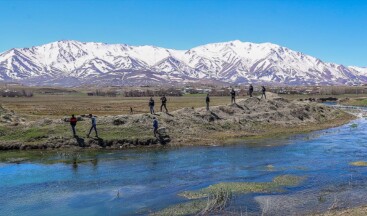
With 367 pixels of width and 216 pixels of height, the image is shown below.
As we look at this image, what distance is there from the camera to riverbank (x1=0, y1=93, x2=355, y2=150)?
162ft

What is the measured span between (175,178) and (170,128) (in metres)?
21.5

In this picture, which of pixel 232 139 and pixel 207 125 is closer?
pixel 232 139

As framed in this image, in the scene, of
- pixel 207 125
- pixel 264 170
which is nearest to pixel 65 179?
pixel 264 170

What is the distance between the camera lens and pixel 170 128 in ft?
179

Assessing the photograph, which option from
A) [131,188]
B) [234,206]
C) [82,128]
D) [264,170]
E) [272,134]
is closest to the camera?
[234,206]

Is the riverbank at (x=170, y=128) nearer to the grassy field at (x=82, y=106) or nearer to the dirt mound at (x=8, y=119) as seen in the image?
the dirt mound at (x=8, y=119)

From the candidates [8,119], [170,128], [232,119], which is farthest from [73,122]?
[232,119]

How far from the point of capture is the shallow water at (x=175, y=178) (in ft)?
85.5

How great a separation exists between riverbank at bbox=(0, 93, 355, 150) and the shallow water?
405 centimetres

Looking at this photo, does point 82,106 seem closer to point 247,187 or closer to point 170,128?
point 170,128

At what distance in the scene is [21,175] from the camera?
115 ft

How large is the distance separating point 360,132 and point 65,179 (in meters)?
45.0

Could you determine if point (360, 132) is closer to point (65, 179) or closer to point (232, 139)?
point (232, 139)

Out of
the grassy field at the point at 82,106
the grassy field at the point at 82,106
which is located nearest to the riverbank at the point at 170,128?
the grassy field at the point at 82,106
